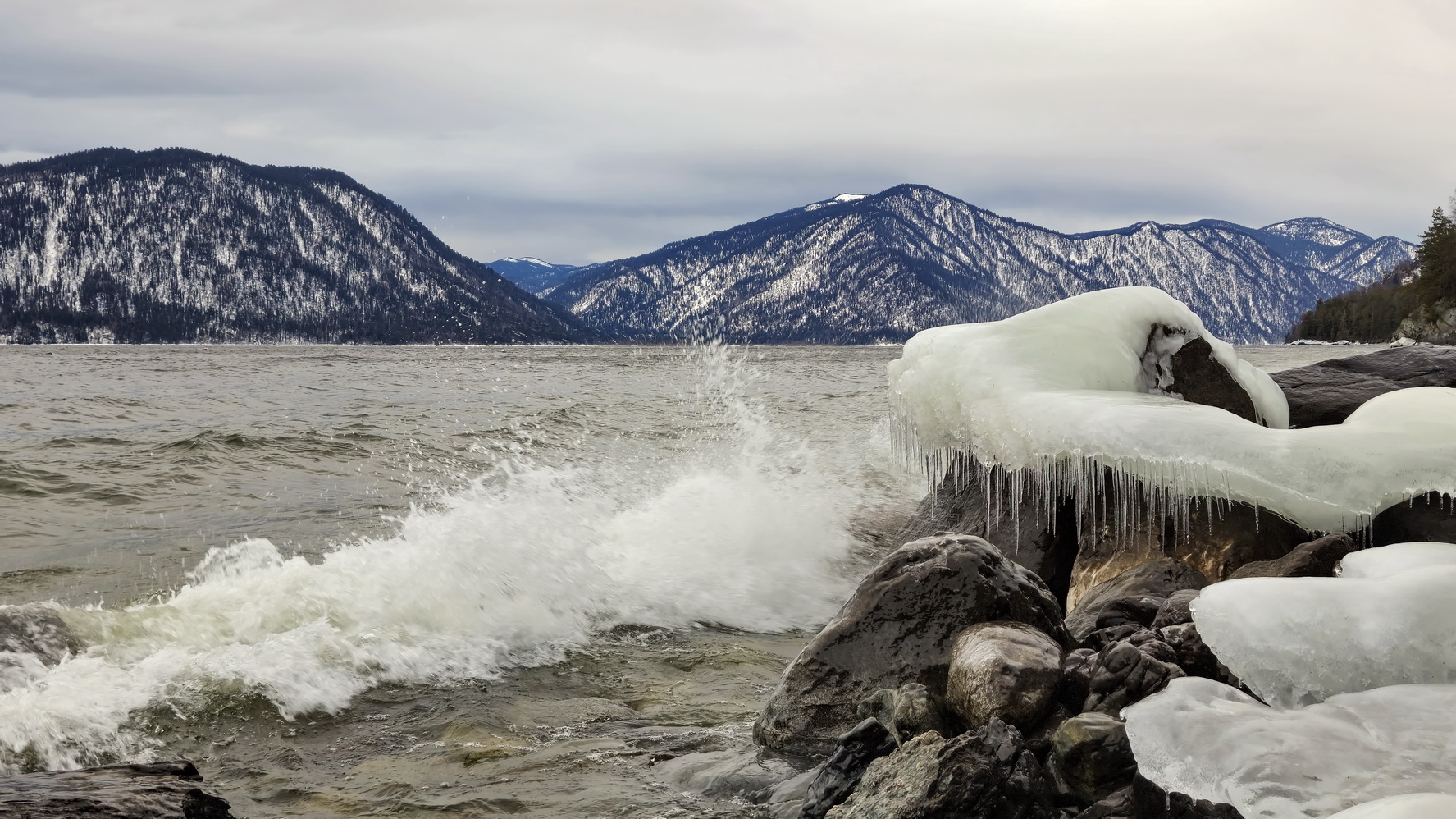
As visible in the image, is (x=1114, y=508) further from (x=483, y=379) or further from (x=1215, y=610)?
(x=483, y=379)

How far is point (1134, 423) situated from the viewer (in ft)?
23.4

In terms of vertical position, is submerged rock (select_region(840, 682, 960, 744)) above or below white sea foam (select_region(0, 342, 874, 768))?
above

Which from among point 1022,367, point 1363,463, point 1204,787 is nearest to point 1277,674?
point 1204,787

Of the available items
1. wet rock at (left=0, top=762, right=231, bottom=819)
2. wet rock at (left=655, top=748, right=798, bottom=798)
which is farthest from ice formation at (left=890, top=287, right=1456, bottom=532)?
wet rock at (left=0, top=762, right=231, bottom=819)

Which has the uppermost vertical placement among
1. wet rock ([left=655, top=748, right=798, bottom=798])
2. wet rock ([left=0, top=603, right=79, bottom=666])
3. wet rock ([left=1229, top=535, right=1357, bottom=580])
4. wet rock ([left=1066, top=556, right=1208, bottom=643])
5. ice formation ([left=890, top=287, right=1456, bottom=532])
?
ice formation ([left=890, top=287, right=1456, bottom=532])

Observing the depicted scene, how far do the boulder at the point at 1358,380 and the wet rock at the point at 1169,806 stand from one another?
7135 mm

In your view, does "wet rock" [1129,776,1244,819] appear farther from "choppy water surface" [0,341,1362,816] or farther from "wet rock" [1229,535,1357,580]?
"wet rock" [1229,535,1357,580]

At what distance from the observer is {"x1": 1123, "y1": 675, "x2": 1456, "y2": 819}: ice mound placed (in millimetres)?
3352

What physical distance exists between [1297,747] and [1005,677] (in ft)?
4.25

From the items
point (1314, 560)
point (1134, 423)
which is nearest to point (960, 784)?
point (1314, 560)

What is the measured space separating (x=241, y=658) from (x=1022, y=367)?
22.9 ft

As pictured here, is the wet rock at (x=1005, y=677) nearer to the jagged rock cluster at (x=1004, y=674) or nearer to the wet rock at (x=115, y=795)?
the jagged rock cluster at (x=1004, y=674)

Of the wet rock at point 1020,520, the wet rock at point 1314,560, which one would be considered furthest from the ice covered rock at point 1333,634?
the wet rock at point 1020,520

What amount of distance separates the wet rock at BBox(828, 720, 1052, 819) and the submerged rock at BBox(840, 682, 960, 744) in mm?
313
